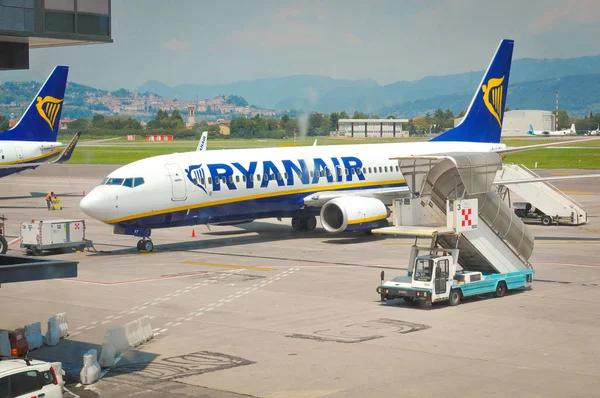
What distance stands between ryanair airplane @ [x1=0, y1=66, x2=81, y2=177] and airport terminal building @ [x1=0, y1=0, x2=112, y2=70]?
44.5 m

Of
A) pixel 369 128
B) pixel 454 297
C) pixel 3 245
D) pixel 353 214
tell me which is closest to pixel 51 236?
pixel 3 245

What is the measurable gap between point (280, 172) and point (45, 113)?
31361mm

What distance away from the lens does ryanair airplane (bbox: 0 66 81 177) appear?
223 feet

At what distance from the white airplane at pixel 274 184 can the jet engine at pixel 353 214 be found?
50 mm

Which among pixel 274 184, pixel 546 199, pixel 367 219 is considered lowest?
pixel 367 219

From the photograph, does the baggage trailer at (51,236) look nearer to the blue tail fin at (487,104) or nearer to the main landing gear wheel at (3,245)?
the main landing gear wheel at (3,245)

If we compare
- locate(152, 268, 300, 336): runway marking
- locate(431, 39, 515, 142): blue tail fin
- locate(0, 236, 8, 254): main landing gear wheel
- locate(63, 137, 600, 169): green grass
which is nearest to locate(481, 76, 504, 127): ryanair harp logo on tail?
locate(431, 39, 515, 142): blue tail fin

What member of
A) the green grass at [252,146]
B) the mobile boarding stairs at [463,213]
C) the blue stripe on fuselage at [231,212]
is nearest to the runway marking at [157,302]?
the blue stripe on fuselage at [231,212]

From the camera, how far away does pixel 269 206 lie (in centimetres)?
4525

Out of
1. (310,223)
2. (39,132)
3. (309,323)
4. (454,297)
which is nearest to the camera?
(309,323)

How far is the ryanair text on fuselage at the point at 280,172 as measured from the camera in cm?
4259

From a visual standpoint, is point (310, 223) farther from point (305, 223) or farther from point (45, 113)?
point (45, 113)

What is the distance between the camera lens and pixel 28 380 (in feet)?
56.9

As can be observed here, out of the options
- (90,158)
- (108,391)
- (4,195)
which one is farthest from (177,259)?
(90,158)
